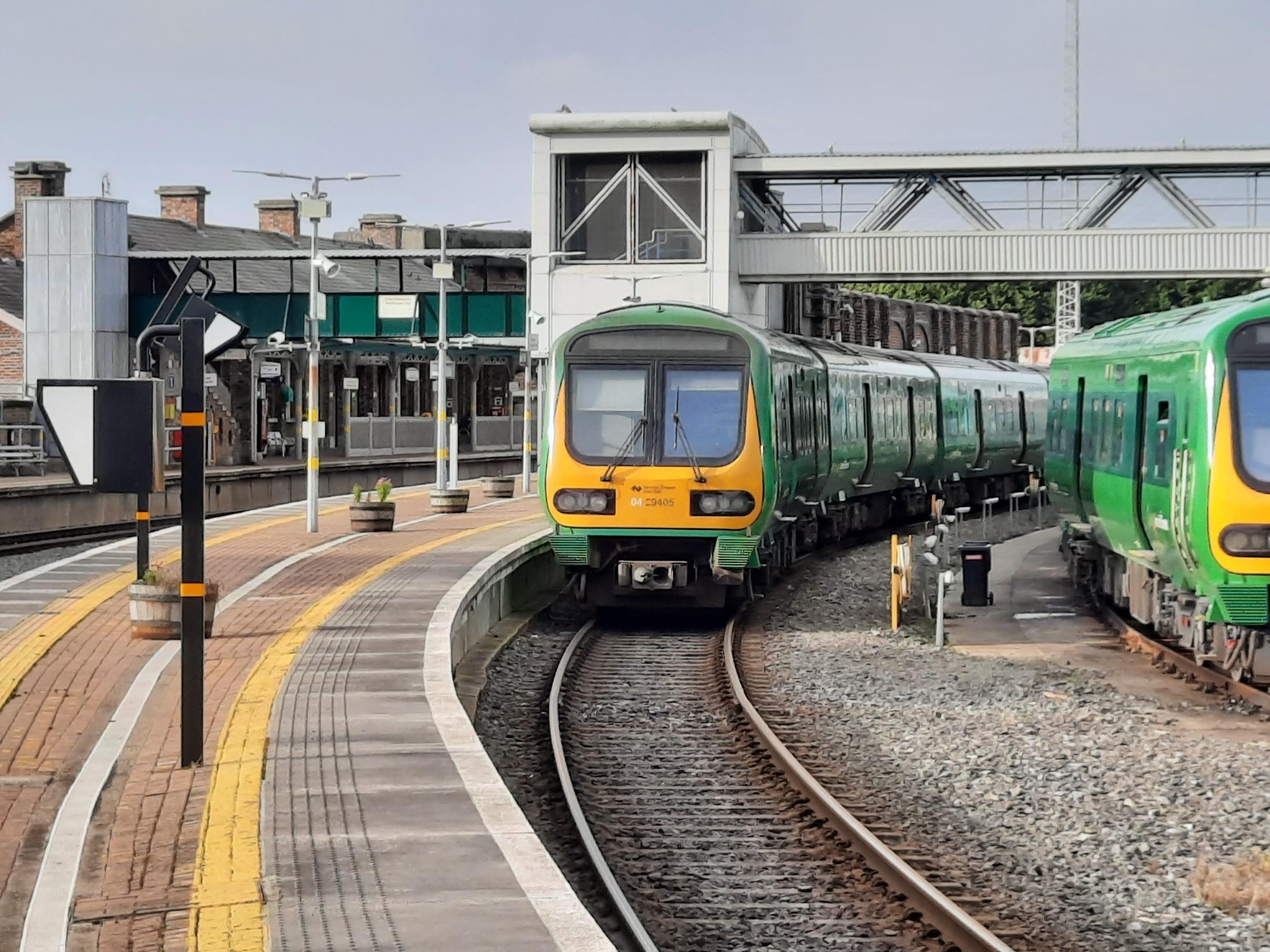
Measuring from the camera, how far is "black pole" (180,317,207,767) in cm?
996

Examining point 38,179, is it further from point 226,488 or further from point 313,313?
point 313,313

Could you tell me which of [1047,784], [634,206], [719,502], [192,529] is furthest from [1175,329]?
[634,206]

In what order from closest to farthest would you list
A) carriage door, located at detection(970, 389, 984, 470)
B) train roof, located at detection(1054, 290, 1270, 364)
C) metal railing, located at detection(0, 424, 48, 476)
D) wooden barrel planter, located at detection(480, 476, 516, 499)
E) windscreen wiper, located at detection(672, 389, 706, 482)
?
1. train roof, located at detection(1054, 290, 1270, 364)
2. windscreen wiper, located at detection(672, 389, 706, 482)
3. wooden barrel planter, located at detection(480, 476, 516, 499)
4. carriage door, located at detection(970, 389, 984, 470)
5. metal railing, located at detection(0, 424, 48, 476)

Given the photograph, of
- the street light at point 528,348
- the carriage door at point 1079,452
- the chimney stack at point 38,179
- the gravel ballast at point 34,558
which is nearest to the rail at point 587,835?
the carriage door at point 1079,452

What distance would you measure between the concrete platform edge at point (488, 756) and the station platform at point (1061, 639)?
4.53m

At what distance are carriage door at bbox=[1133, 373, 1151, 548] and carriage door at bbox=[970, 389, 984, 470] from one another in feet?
69.2

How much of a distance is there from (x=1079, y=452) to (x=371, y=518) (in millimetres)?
9589

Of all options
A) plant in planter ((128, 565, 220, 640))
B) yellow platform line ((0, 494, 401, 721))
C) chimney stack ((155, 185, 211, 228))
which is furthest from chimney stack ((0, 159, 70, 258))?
plant in planter ((128, 565, 220, 640))

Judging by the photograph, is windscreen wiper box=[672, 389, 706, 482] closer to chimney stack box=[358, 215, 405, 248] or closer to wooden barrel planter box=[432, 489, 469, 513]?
wooden barrel planter box=[432, 489, 469, 513]

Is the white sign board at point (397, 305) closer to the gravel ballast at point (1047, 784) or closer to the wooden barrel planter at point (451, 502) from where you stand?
the wooden barrel planter at point (451, 502)

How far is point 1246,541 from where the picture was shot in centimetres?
1399

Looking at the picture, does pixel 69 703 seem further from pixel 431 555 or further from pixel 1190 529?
pixel 431 555

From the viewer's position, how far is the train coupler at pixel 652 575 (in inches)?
749

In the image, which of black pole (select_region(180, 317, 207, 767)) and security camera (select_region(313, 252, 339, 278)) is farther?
security camera (select_region(313, 252, 339, 278))
